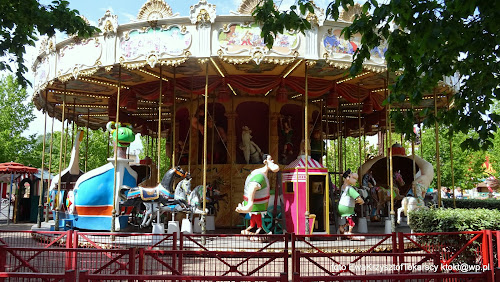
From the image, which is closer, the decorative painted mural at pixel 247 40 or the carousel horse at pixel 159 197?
the decorative painted mural at pixel 247 40

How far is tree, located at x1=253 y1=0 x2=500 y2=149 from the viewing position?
4.77 metres

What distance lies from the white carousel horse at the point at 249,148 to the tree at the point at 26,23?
24.8 feet

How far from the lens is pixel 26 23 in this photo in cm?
768

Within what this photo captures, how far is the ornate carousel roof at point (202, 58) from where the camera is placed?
455 inches

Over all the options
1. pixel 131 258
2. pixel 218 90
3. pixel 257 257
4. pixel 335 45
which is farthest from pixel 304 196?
pixel 131 258

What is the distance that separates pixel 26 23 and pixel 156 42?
4397 millimetres

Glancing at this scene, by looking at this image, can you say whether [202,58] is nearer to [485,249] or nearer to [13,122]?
[485,249]

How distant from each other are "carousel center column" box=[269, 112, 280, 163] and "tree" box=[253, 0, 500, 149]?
9587 mm

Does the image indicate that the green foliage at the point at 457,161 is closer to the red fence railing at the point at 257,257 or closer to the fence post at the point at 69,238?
the red fence railing at the point at 257,257

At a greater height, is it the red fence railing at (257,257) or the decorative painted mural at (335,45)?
the decorative painted mural at (335,45)

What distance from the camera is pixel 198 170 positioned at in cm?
1565

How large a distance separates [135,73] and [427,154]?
80.3ft

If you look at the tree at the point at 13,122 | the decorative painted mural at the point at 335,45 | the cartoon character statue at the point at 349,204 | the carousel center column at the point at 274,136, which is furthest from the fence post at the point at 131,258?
the tree at the point at 13,122

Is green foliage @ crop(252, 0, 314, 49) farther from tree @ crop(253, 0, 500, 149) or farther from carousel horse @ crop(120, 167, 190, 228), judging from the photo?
carousel horse @ crop(120, 167, 190, 228)
